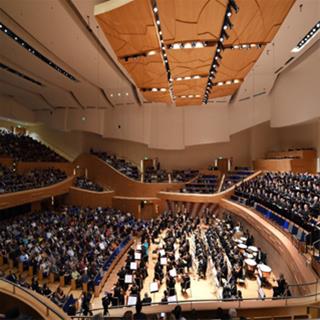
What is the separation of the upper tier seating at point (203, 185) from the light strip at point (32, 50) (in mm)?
7567

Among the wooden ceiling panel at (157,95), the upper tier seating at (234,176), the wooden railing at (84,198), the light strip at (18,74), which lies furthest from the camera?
the wooden railing at (84,198)

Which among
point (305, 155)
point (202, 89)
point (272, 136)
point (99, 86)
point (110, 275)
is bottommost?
point (110, 275)

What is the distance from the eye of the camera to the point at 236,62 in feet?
22.3

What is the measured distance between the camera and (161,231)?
36.7 feet

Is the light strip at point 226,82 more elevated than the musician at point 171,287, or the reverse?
the light strip at point 226,82

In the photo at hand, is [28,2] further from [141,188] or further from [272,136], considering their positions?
[272,136]

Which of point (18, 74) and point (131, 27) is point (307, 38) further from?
point (18, 74)

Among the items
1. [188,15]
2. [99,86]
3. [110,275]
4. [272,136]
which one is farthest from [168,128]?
[188,15]

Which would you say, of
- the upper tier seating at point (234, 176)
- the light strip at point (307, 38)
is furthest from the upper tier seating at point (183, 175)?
the light strip at point (307, 38)

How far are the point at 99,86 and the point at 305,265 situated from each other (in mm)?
10704

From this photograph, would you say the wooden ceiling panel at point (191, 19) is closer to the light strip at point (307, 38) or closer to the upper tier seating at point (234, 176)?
the light strip at point (307, 38)

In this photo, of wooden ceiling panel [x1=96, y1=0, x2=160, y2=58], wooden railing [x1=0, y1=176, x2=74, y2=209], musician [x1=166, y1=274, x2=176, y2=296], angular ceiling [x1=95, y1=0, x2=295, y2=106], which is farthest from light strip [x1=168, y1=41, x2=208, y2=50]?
wooden railing [x1=0, y1=176, x2=74, y2=209]

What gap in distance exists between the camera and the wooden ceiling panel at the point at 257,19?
14.3ft

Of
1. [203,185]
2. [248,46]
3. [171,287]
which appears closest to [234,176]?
[203,185]
